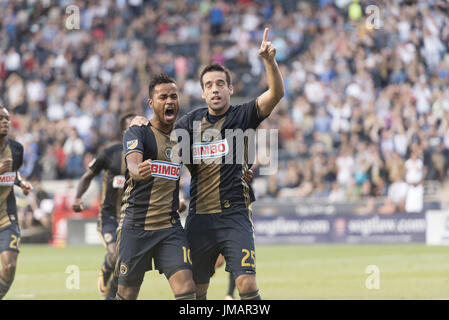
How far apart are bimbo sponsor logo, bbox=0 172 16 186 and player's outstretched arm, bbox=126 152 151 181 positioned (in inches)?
135

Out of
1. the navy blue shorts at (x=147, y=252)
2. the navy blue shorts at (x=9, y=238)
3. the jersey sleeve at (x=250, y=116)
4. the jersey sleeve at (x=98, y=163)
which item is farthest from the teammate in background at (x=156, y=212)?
the jersey sleeve at (x=98, y=163)

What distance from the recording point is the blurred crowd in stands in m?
24.8

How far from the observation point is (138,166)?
299 inches

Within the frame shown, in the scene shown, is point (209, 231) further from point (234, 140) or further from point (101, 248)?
point (101, 248)

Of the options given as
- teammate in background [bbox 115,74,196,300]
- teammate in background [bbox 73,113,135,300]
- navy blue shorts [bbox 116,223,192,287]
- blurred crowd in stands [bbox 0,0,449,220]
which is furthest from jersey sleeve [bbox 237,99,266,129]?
blurred crowd in stands [bbox 0,0,449,220]

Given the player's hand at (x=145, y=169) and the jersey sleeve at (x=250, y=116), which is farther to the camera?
the jersey sleeve at (x=250, y=116)

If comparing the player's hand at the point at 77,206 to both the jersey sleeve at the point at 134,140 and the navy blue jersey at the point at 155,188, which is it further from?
the jersey sleeve at the point at 134,140

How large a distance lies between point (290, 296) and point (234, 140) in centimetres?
495

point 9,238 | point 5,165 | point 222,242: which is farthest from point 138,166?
point 9,238

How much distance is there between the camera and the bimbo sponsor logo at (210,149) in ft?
27.7

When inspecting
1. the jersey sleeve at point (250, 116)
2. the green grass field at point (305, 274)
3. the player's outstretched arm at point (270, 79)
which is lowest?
the green grass field at point (305, 274)

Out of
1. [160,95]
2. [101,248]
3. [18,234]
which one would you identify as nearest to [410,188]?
[101,248]

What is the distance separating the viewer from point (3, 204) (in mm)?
10852
